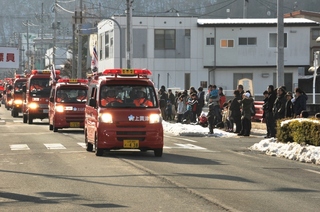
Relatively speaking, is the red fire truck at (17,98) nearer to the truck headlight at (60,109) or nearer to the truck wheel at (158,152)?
the truck headlight at (60,109)

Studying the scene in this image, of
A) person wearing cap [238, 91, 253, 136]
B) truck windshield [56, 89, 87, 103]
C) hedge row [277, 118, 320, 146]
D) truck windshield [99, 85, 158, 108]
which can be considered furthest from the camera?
truck windshield [56, 89, 87, 103]

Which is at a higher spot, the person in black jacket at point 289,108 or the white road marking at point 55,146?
the person in black jacket at point 289,108

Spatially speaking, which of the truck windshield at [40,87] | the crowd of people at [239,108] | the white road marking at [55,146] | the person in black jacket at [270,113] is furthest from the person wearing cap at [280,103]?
the truck windshield at [40,87]

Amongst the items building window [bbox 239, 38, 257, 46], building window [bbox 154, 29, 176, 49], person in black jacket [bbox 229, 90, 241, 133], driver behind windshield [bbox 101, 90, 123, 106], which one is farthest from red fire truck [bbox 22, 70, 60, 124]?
building window [bbox 239, 38, 257, 46]

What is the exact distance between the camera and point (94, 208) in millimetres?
11859

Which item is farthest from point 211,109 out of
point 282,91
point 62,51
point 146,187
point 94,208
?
point 62,51

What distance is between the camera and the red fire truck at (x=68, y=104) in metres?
34.3

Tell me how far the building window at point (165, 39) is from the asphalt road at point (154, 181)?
144ft

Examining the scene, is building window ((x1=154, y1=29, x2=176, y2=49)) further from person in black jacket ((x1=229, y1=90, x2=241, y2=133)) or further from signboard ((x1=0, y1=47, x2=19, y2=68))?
person in black jacket ((x1=229, y1=90, x2=241, y2=133))

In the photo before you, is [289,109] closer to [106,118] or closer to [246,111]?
[246,111]

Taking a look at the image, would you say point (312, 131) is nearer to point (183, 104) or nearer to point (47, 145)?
point (47, 145)

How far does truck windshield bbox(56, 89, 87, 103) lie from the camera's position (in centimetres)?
3534

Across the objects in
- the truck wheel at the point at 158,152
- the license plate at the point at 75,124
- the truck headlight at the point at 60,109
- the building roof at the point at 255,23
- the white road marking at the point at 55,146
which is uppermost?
the building roof at the point at 255,23

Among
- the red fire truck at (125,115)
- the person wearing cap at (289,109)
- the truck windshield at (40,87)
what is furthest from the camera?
the truck windshield at (40,87)
